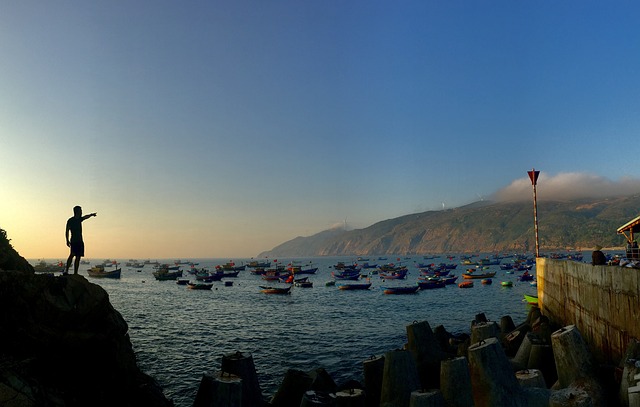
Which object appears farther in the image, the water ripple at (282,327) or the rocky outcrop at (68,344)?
the water ripple at (282,327)

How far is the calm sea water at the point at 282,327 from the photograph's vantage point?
23594mm

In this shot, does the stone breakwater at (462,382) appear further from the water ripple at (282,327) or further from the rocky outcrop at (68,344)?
the water ripple at (282,327)

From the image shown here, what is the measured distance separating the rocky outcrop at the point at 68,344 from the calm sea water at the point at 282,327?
6219 mm

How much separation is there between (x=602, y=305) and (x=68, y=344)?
1566 cm

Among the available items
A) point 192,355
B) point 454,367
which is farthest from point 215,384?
point 192,355

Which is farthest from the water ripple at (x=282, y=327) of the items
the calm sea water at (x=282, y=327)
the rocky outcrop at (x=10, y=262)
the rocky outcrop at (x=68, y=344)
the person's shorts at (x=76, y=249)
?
the rocky outcrop at (x=10, y=262)

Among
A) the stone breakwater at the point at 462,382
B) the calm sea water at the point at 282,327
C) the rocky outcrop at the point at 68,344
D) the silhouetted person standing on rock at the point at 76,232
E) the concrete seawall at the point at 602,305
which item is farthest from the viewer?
the calm sea water at the point at 282,327

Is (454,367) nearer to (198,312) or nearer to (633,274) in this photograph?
(633,274)

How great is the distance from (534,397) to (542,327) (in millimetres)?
11891

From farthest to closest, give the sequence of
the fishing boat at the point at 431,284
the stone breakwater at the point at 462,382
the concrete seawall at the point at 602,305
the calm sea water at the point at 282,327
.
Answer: the fishing boat at the point at 431,284 → the calm sea water at the point at 282,327 → the concrete seawall at the point at 602,305 → the stone breakwater at the point at 462,382

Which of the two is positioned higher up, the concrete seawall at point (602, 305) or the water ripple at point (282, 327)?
the concrete seawall at point (602, 305)

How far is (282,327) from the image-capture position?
125ft

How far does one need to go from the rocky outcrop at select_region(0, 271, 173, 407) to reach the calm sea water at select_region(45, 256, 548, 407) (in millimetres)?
6219

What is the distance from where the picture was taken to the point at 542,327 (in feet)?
60.6
